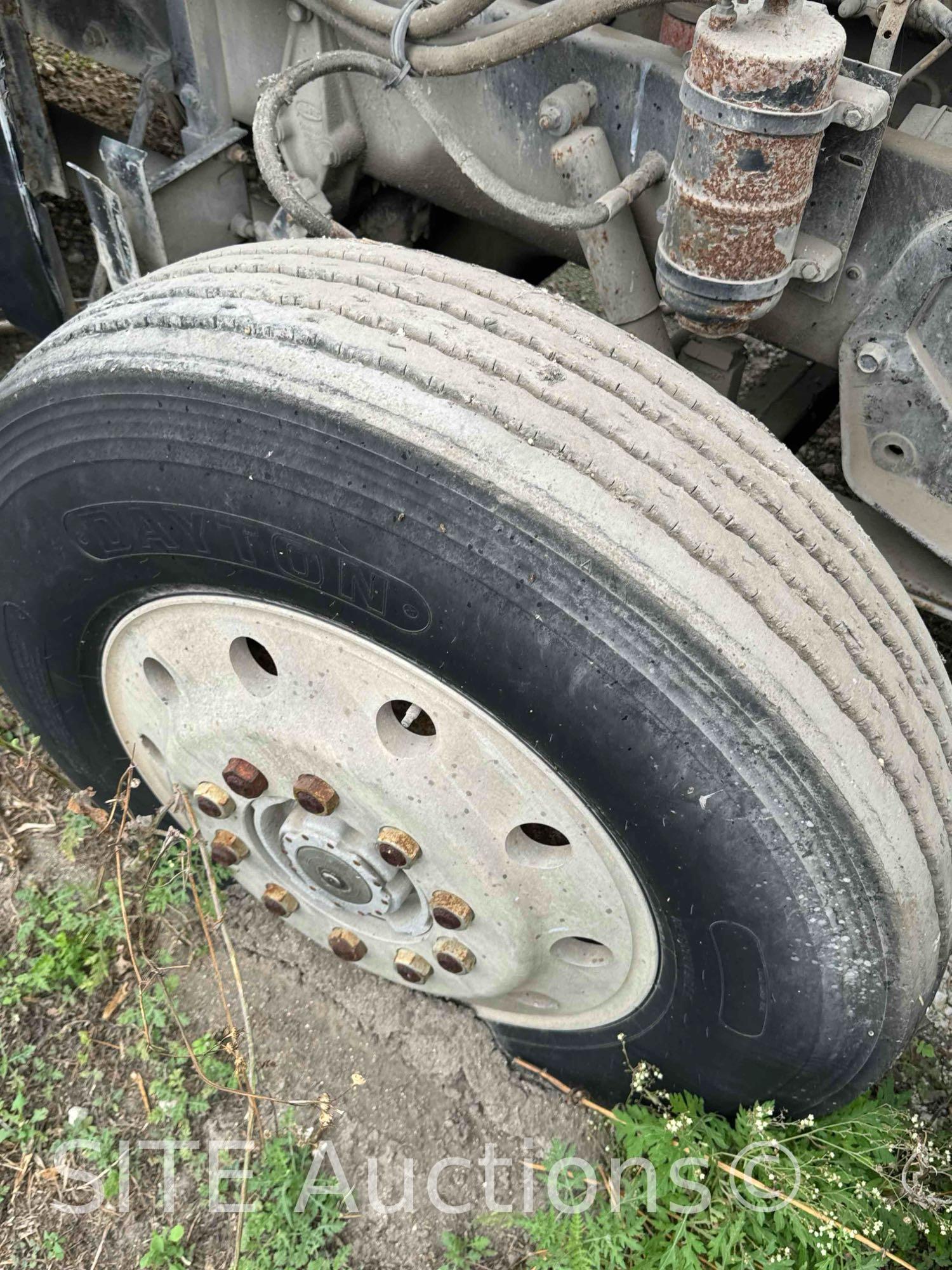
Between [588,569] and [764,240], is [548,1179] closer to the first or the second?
[588,569]

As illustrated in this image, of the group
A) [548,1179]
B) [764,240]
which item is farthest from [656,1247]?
[764,240]

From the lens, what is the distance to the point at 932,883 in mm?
1504

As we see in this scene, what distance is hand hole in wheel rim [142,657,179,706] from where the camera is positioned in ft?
6.02

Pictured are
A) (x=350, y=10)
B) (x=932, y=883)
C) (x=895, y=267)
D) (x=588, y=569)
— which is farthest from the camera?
(x=350, y=10)

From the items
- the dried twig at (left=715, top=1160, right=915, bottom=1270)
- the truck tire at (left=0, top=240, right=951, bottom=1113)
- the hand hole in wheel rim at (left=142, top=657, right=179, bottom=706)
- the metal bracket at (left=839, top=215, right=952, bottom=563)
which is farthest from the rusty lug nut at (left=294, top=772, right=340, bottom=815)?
the metal bracket at (left=839, top=215, right=952, bottom=563)

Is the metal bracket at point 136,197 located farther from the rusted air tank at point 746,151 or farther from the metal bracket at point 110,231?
the rusted air tank at point 746,151

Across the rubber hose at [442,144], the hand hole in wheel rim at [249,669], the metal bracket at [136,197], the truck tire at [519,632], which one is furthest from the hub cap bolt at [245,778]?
the metal bracket at [136,197]

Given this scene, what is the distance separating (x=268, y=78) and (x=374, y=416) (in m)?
0.93

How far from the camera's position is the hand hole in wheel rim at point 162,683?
6.02 feet

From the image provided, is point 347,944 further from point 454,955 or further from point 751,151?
point 751,151

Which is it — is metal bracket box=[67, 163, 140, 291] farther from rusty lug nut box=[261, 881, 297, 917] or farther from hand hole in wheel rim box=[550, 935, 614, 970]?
hand hole in wheel rim box=[550, 935, 614, 970]

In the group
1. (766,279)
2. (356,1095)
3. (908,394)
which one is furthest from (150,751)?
(908,394)

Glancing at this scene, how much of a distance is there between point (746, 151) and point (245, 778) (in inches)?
46.8

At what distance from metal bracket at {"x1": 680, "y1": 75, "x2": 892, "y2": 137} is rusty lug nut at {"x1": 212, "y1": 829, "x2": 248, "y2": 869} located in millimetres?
1391
